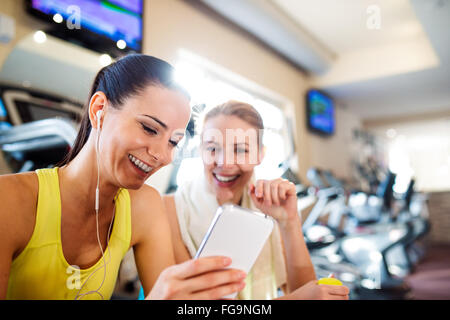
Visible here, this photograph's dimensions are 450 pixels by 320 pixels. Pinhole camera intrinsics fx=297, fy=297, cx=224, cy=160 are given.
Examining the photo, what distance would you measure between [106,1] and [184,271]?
0.34 metres

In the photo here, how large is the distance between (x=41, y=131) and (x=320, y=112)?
1.51 feet

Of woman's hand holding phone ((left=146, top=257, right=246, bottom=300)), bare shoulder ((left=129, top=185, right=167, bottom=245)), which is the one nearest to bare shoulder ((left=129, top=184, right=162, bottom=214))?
bare shoulder ((left=129, top=185, right=167, bottom=245))

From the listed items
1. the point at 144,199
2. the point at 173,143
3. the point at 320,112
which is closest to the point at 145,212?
the point at 144,199

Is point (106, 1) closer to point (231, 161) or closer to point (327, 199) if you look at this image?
point (231, 161)

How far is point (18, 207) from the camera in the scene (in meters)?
0.32

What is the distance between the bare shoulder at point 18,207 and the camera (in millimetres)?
308

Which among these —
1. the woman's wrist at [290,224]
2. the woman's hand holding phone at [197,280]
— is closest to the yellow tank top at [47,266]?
the woman's hand holding phone at [197,280]

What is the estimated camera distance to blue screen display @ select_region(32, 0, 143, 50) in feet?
1.16

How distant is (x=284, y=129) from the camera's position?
1.55 ft

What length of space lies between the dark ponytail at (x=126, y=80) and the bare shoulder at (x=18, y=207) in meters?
0.06

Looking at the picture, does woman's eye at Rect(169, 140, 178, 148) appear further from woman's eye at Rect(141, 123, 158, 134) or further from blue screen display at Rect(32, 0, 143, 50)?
blue screen display at Rect(32, 0, 143, 50)

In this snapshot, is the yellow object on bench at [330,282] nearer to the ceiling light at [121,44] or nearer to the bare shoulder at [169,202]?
the bare shoulder at [169,202]

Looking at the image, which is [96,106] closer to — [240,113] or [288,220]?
[240,113]
